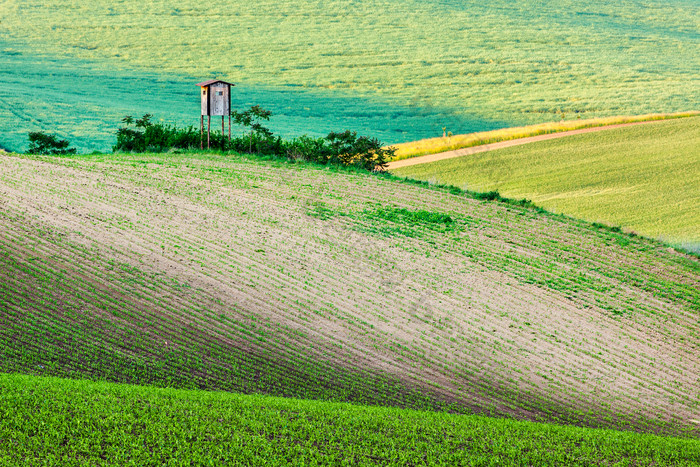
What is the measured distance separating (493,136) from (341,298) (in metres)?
24.8

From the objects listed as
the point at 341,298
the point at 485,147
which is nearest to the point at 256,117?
the point at 485,147

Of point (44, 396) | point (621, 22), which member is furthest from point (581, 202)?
point (621, 22)

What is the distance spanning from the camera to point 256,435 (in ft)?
23.9

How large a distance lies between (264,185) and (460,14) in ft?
181

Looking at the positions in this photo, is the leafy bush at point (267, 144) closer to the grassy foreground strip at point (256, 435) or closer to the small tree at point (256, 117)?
the small tree at point (256, 117)

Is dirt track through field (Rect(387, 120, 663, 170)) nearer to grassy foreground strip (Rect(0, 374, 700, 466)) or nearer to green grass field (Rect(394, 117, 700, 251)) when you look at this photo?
green grass field (Rect(394, 117, 700, 251))

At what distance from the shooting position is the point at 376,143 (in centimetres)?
2569

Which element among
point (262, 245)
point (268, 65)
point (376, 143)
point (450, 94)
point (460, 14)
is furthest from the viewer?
point (460, 14)

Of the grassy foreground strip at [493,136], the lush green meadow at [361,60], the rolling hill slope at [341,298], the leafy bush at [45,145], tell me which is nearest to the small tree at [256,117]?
the rolling hill slope at [341,298]

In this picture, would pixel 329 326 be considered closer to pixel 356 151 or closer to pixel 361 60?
pixel 356 151

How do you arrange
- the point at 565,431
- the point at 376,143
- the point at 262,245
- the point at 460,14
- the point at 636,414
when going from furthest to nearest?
the point at 460,14
the point at 376,143
the point at 262,245
the point at 636,414
the point at 565,431

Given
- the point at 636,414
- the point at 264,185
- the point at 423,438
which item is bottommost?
the point at 636,414

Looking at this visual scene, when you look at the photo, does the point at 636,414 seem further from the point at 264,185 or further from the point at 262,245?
the point at 264,185

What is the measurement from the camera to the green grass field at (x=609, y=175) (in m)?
25.1
